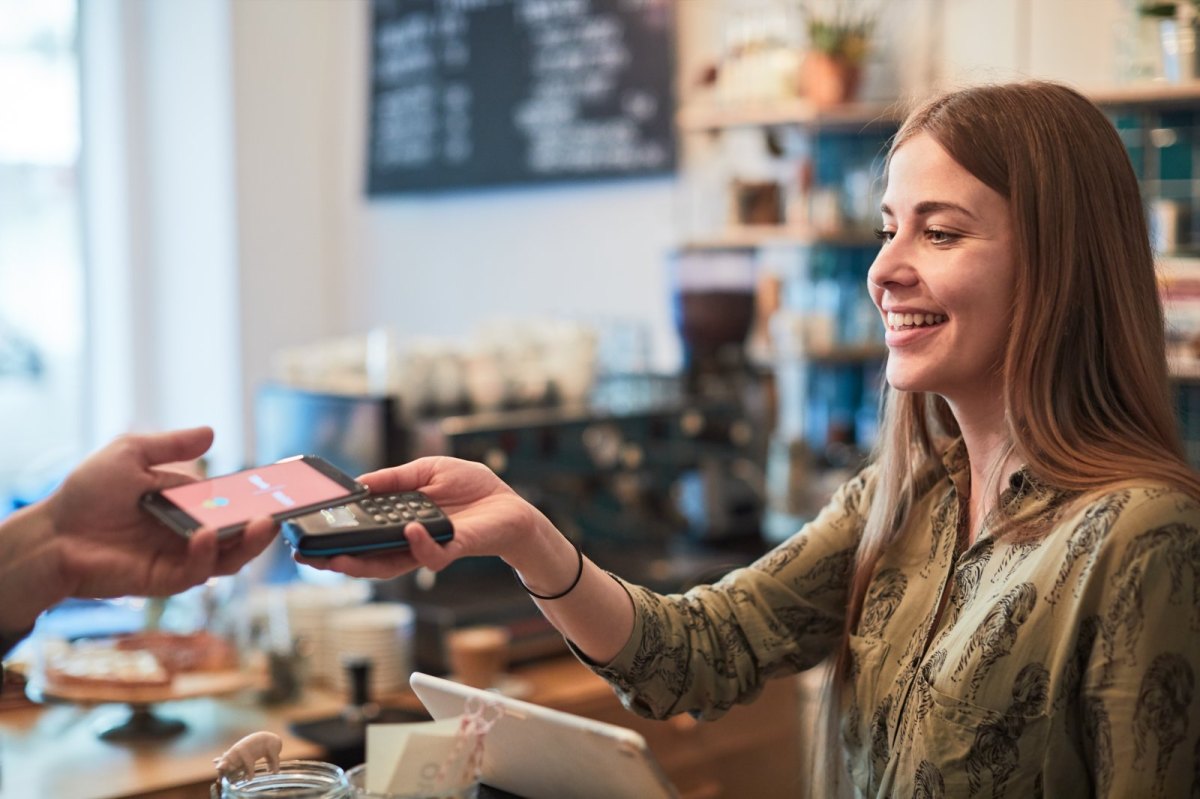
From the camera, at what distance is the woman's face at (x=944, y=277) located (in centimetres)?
132

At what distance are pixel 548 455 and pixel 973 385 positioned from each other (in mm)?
1398

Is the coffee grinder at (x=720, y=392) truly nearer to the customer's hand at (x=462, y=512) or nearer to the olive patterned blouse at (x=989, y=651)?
the olive patterned blouse at (x=989, y=651)

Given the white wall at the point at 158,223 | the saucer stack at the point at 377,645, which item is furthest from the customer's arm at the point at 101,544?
the white wall at the point at 158,223

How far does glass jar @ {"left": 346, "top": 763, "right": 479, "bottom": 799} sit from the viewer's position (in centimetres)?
108

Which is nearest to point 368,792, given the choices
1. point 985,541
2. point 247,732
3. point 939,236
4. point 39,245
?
point 985,541

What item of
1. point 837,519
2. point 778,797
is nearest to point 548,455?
point 778,797

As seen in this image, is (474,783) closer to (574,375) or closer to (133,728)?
(133,728)

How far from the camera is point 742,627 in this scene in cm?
150

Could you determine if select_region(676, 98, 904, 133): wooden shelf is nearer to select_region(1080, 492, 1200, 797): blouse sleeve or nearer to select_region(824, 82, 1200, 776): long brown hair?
select_region(824, 82, 1200, 776): long brown hair

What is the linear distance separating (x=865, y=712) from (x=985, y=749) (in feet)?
0.65

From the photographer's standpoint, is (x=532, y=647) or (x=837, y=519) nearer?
(x=837, y=519)

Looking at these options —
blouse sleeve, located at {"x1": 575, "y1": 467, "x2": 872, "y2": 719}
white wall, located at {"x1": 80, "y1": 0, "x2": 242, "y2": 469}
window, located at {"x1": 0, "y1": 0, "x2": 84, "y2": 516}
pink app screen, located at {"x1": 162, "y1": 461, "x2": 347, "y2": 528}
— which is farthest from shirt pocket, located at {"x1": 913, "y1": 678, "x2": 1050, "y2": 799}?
window, located at {"x1": 0, "y1": 0, "x2": 84, "y2": 516}

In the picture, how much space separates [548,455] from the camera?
267 centimetres

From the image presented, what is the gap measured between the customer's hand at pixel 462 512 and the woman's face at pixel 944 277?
421 millimetres
